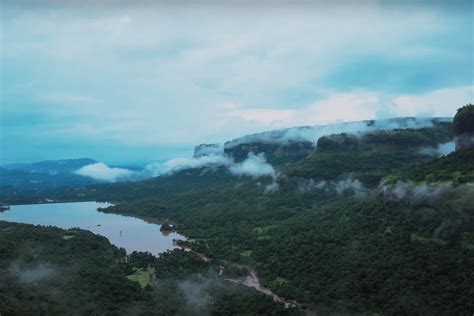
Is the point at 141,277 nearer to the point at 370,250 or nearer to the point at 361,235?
the point at 361,235

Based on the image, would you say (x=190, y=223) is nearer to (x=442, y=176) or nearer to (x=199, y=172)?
(x=442, y=176)

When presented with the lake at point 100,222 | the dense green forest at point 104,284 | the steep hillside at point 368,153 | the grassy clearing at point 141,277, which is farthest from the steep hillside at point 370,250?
the steep hillside at point 368,153

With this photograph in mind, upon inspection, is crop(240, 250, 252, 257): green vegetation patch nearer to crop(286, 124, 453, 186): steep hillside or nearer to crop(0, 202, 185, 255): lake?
crop(0, 202, 185, 255): lake

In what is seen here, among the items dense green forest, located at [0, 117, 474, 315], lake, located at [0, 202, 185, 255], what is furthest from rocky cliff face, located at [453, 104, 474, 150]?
lake, located at [0, 202, 185, 255]

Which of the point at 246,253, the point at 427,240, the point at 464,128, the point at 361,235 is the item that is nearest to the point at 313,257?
the point at 361,235

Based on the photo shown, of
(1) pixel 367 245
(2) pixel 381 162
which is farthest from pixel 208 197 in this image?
(1) pixel 367 245

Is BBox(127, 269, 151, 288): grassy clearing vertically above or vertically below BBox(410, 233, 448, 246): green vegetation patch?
below
